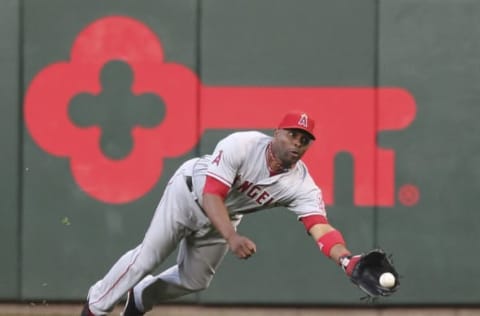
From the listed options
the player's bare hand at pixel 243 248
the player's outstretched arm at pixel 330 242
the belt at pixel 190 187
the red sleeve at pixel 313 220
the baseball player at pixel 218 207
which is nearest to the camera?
the player's bare hand at pixel 243 248

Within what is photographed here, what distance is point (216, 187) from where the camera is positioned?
20.7 ft

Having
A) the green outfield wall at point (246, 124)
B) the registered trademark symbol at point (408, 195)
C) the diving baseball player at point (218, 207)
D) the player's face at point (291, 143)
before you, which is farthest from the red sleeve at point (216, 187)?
the registered trademark symbol at point (408, 195)

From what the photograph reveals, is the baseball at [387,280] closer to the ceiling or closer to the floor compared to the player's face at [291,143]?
closer to the floor

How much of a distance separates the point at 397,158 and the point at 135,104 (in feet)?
6.41

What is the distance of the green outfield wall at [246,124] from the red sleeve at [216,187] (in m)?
2.44

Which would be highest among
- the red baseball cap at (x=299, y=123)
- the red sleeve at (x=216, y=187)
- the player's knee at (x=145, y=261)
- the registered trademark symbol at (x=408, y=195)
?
the red baseball cap at (x=299, y=123)

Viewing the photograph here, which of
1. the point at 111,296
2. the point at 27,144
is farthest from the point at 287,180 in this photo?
the point at 27,144

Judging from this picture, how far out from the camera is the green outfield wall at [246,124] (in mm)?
8781

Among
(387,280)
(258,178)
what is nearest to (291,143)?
(258,178)

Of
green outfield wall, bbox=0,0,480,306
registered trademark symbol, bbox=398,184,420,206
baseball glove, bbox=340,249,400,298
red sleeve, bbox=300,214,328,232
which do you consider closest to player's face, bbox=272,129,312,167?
red sleeve, bbox=300,214,328,232

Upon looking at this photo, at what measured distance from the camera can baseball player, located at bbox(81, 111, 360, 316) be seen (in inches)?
248

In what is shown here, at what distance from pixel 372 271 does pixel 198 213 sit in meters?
1.32

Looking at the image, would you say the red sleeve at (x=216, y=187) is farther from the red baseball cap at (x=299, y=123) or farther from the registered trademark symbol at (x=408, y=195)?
the registered trademark symbol at (x=408, y=195)

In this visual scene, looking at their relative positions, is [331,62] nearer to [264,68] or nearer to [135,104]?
[264,68]
